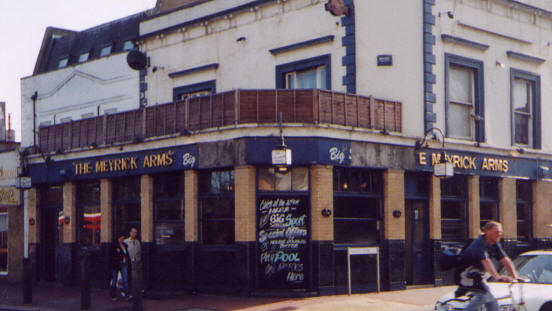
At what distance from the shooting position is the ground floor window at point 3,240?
996 inches

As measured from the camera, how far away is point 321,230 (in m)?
17.0

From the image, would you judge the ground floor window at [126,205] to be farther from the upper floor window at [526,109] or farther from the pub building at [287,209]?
the upper floor window at [526,109]

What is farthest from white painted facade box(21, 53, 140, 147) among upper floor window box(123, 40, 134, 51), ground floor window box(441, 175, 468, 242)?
ground floor window box(441, 175, 468, 242)

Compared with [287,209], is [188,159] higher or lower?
higher

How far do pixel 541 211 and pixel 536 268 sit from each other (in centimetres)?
1045

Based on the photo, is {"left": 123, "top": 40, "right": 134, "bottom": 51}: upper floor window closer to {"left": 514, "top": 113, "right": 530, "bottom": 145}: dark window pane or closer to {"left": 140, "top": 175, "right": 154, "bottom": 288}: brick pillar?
{"left": 140, "top": 175, "right": 154, "bottom": 288}: brick pillar

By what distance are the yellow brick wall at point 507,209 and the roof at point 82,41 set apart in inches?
526

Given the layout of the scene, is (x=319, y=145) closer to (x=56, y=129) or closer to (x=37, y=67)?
(x=56, y=129)

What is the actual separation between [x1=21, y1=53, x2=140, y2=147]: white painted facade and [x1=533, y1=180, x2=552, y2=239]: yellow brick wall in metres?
12.6

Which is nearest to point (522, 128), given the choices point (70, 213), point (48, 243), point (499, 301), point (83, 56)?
point (499, 301)

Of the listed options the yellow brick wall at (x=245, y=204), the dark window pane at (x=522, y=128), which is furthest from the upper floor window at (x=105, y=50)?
the dark window pane at (x=522, y=128)

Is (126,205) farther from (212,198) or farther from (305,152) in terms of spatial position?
(305,152)

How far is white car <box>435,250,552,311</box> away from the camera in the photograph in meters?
10.8

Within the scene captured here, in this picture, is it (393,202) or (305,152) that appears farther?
(393,202)
